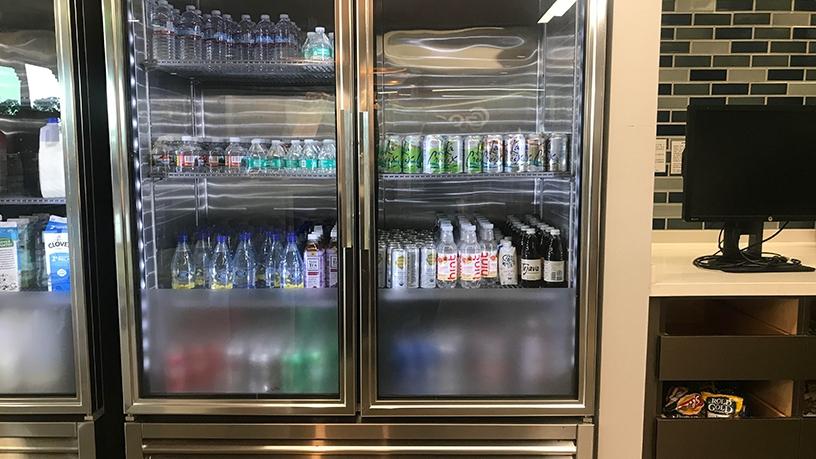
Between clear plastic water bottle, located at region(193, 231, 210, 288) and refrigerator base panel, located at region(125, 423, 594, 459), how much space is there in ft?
1.61

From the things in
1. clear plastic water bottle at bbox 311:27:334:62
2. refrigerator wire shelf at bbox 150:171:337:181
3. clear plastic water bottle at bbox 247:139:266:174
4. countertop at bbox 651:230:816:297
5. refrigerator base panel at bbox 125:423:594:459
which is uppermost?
clear plastic water bottle at bbox 311:27:334:62

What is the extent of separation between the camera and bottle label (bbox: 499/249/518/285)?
6.87 feet

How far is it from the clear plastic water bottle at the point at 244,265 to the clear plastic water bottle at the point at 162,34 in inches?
27.2

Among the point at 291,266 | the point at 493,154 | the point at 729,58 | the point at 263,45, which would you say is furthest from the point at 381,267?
the point at 729,58

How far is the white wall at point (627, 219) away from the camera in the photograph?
5.93 feet

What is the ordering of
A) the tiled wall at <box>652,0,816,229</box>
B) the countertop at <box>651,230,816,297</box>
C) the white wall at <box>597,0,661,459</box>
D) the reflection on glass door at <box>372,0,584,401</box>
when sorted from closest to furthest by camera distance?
the white wall at <box>597,0,661,459</box>
the countertop at <box>651,230,816,297</box>
the reflection on glass door at <box>372,0,584,401</box>
the tiled wall at <box>652,0,816,229</box>

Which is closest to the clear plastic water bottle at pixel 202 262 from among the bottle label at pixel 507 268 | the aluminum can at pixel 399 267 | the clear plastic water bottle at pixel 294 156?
the clear plastic water bottle at pixel 294 156

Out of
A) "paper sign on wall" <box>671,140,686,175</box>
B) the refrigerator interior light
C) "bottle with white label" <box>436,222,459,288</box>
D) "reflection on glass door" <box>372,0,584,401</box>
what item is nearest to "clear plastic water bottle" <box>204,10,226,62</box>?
"reflection on glass door" <box>372,0,584,401</box>

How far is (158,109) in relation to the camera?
7.25ft

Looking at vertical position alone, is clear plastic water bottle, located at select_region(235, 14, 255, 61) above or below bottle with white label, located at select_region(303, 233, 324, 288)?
above

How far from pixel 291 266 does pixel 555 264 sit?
92 cm

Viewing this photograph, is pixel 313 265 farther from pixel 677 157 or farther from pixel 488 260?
pixel 677 157

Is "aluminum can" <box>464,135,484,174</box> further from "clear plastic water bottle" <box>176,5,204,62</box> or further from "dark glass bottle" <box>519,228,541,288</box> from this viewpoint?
"clear plastic water bottle" <box>176,5,204,62</box>

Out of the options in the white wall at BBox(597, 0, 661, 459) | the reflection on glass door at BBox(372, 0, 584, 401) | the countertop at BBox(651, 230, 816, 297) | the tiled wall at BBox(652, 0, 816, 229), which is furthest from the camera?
the tiled wall at BBox(652, 0, 816, 229)
